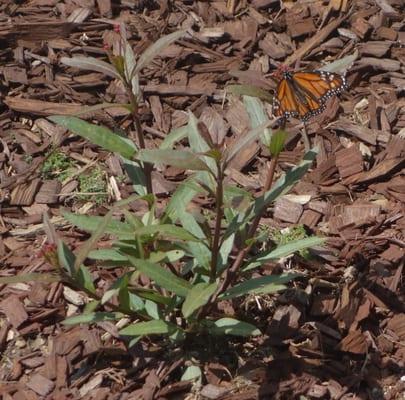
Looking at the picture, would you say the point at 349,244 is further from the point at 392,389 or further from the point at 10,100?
the point at 10,100

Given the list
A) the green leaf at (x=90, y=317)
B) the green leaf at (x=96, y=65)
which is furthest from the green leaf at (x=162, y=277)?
the green leaf at (x=96, y=65)

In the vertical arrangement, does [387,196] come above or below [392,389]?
above

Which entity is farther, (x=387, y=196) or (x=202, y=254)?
(x=387, y=196)

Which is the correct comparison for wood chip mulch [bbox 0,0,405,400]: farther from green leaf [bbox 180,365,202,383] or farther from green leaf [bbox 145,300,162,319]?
green leaf [bbox 145,300,162,319]

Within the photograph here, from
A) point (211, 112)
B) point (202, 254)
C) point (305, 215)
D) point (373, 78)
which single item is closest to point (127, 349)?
point (202, 254)

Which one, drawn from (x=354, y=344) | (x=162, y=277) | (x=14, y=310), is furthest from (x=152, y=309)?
(x=354, y=344)

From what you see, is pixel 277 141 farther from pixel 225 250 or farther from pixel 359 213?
pixel 359 213
